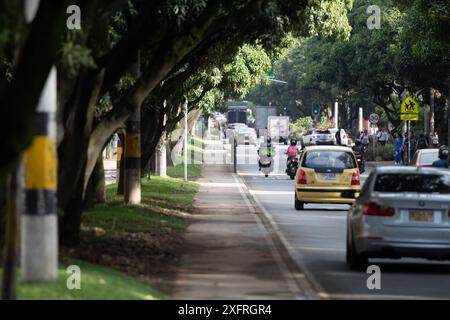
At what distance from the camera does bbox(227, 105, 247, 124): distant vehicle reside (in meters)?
121

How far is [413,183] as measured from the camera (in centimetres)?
1812

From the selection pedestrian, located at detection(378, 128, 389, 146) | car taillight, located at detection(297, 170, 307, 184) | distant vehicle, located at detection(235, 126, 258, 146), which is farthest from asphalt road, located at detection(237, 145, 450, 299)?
distant vehicle, located at detection(235, 126, 258, 146)

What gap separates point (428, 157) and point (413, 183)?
14407 mm

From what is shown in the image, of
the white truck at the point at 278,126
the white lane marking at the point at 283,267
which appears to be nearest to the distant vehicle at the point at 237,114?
the white truck at the point at 278,126

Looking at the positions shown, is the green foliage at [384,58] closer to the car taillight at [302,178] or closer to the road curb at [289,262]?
the car taillight at [302,178]

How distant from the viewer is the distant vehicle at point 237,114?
12094cm

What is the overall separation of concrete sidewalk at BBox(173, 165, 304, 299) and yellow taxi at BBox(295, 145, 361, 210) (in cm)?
154

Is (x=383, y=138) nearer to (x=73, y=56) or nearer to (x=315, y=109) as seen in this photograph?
(x=315, y=109)

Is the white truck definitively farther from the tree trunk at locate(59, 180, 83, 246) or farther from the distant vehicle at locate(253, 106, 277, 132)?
the tree trunk at locate(59, 180, 83, 246)

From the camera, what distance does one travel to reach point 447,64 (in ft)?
167

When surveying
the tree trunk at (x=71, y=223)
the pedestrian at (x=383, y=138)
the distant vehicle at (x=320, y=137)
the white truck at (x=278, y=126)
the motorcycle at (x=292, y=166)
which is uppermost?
the white truck at (x=278, y=126)

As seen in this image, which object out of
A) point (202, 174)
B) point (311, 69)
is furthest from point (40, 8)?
point (311, 69)

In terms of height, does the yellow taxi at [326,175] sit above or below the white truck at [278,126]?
below
